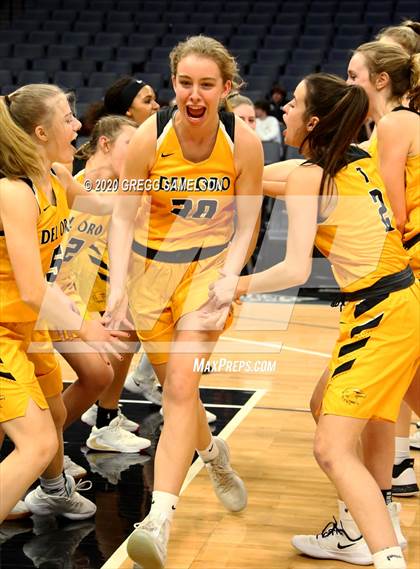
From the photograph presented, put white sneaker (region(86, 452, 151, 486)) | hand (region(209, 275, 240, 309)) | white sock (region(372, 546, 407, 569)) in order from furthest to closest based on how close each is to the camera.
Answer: white sneaker (region(86, 452, 151, 486)), hand (region(209, 275, 240, 309)), white sock (region(372, 546, 407, 569))

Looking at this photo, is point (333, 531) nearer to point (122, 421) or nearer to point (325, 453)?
point (325, 453)

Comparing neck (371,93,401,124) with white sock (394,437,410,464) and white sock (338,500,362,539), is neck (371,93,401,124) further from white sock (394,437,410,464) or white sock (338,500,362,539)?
white sock (338,500,362,539)

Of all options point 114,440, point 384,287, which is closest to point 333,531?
point 384,287

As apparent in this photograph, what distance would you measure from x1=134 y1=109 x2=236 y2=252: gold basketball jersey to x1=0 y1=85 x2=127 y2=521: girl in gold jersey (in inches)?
14.2

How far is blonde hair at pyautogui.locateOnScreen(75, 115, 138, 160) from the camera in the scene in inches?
186

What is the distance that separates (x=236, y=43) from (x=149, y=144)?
1199cm

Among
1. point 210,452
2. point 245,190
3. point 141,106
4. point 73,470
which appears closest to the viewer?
point 245,190

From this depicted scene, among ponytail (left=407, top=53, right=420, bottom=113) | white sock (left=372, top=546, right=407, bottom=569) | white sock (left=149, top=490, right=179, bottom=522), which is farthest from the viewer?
ponytail (left=407, top=53, right=420, bottom=113)

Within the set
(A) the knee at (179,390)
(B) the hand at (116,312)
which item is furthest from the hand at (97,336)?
(A) the knee at (179,390)

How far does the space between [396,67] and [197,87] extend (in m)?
0.94

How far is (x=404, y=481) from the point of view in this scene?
4.24 metres

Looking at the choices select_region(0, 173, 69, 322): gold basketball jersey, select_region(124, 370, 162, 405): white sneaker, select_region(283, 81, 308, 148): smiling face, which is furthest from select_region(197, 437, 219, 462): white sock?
select_region(124, 370, 162, 405): white sneaker

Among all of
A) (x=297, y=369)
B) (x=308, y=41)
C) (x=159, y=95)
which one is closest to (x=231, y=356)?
(x=297, y=369)

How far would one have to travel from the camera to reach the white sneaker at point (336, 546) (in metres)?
3.52
